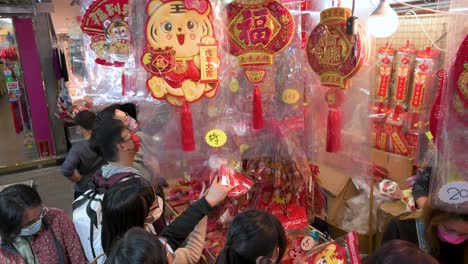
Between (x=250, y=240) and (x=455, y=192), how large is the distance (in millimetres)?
826

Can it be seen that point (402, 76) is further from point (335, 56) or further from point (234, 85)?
point (234, 85)

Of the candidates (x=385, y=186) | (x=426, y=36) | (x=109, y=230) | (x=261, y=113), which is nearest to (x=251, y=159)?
(x=261, y=113)

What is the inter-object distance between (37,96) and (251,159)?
5.26 m

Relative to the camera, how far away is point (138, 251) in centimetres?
125

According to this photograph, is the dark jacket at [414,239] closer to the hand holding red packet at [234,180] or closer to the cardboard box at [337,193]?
the hand holding red packet at [234,180]

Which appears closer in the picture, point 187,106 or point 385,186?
point 187,106

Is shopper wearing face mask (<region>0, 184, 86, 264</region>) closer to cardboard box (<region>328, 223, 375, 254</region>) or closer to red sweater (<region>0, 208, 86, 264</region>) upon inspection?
red sweater (<region>0, 208, 86, 264</region>)

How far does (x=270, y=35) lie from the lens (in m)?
2.04

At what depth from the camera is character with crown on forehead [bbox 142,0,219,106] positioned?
1.94 m

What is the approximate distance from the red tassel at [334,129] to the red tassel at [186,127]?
0.78 meters

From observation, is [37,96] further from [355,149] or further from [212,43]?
[355,149]

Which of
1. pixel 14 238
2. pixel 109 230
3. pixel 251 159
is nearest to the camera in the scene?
pixel 109 230

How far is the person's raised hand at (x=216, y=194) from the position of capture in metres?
1.82

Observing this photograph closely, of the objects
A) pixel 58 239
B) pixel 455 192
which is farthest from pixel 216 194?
pixel 455 192
